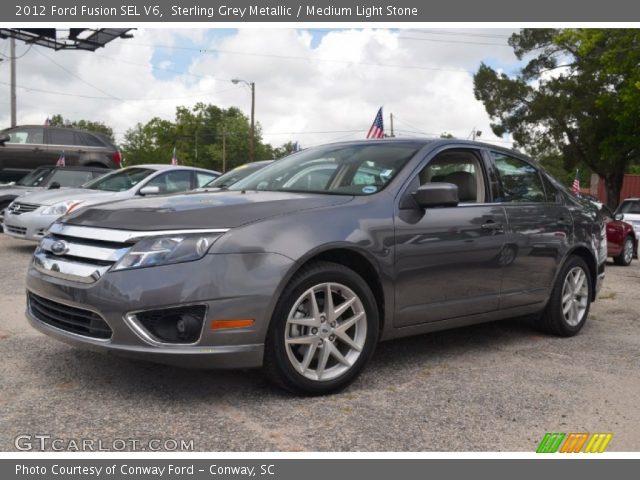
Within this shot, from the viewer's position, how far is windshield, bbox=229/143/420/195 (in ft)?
14.0

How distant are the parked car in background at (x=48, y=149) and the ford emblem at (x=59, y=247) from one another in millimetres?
13570

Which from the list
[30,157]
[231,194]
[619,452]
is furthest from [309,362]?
[30,157]

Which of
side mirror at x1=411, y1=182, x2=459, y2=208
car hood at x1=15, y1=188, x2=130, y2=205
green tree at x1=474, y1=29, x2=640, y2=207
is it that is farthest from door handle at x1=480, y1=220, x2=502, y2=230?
green tree at x1=474, y1=29, x2=640, y2=207

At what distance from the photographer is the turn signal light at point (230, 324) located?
330 cm

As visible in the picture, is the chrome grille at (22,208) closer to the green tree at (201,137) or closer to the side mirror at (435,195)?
the side mirror at (435,195)

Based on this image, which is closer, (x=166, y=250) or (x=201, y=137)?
(x=166, y=250)

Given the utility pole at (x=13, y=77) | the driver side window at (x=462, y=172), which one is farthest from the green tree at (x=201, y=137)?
the driver side window at (x=462, y=172)

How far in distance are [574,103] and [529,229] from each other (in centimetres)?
2997

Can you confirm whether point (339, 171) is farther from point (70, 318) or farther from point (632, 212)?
point (632, 212)

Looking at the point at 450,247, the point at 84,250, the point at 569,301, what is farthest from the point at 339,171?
the point at 569,301

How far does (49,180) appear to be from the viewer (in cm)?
1212

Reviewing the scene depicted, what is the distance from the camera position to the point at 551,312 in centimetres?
536

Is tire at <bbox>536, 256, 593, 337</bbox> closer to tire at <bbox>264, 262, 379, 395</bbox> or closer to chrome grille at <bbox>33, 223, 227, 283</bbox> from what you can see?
tire at <bbox>264, 262, 379, 395</bbox>

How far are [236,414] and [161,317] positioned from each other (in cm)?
61
